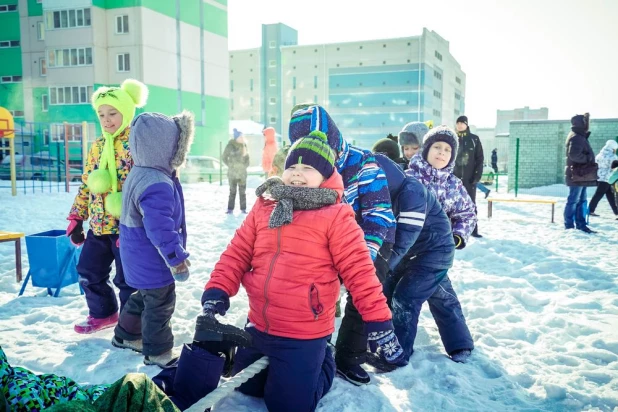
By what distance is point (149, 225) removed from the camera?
2785 mm

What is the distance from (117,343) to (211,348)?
1407mm

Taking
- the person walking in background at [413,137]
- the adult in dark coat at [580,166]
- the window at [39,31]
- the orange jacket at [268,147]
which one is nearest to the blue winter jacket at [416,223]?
the person walking in background at [413,137]

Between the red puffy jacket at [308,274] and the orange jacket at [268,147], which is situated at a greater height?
the orange jacket at [268,147]

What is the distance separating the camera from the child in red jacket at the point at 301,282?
2248 millimetres

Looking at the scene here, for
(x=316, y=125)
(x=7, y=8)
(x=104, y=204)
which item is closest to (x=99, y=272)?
(x=104, y=204)

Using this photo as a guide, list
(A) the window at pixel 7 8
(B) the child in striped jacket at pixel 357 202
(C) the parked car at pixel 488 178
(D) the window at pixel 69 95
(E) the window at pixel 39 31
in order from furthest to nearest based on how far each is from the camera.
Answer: (A) the window at pixel 7 8, (E) the window at pixel 39 31, (D) the window at pixel 69 95, (C) the parked car at pixel 488 178, (B) the child in striped jacket at pixel 357 202

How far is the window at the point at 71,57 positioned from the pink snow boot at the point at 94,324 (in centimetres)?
2790

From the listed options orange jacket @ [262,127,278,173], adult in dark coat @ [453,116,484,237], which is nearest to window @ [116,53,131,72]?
orange jacket @ [262,127,278,173]

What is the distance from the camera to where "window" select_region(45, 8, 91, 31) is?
27016 millimetres

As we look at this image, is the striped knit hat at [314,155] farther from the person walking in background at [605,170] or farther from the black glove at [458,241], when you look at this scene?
the person walking in background at [605,170]

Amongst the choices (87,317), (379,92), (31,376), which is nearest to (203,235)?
(87,317)

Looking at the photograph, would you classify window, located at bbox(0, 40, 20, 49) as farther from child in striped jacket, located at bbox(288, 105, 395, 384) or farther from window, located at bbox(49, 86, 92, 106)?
child in striped jacket, located at bbox(288, 105, 395, 384)

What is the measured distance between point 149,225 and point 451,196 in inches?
86.2

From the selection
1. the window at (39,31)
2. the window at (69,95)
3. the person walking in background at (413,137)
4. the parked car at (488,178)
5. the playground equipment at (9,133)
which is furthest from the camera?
the window at (39,31)
